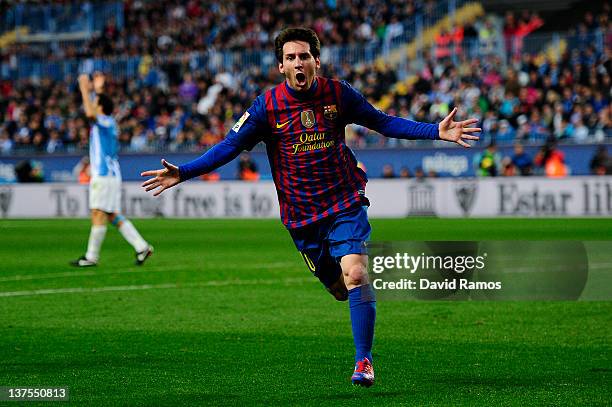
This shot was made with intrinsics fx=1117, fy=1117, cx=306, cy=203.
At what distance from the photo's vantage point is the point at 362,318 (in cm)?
703

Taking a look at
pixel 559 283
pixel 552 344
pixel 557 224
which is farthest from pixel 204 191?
pixel 552 344

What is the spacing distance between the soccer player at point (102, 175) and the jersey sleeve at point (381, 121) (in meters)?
7.87

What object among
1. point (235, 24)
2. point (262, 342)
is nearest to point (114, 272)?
point (262, 342)

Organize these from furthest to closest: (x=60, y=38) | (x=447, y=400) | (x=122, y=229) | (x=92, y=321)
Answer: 1. (x=60, y=38)
2. (x=122, y=229)
3. (x=92, y=321)
4. (x=447, y=400)

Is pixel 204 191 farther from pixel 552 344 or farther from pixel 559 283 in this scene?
pixel 552 344

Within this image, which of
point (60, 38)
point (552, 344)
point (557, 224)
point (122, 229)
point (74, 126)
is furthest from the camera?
point (60, 38)

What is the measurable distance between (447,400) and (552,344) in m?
2.57

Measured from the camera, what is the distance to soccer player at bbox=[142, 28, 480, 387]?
720 centimetres

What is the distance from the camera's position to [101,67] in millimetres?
40969

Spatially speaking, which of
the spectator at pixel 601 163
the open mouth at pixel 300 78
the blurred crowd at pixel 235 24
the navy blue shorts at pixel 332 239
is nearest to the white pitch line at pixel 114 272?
the navy blue shorts at pixel 332 239

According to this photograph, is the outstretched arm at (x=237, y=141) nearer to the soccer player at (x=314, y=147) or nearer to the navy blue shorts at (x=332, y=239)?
the soccer player at (x=314, y=147)

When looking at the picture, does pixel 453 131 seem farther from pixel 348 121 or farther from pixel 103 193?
pixel 103 193

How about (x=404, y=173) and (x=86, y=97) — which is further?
(x=404, y=173)

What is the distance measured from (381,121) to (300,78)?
679mm
